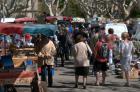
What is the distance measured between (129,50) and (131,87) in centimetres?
111

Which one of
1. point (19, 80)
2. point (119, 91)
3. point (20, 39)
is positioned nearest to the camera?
point (19, 80)

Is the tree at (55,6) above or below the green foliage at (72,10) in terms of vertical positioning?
below

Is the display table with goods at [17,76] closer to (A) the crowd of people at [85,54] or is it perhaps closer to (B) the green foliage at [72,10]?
(A) the crowd of people at [85,54]

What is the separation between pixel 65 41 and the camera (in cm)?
2659

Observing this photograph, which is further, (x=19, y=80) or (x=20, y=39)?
(x=20, y=39)

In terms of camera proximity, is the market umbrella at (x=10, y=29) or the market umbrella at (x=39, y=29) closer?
the market umbrella at (x=10, y=29)

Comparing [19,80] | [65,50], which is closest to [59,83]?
[19,80]

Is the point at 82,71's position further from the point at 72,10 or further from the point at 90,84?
the point at 72,10

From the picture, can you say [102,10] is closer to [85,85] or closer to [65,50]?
[65,50]

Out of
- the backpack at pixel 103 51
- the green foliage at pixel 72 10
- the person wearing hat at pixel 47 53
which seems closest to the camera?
the person wearing hat at pixel 47 53

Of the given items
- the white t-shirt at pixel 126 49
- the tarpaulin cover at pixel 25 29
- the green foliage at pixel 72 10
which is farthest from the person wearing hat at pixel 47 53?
the green foliage at pixel 72 10

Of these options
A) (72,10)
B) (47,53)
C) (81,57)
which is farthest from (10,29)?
(72,10)

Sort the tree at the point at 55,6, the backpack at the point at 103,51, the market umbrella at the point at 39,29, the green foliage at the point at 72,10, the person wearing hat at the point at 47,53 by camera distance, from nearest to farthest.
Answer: the market umbrella at the point at 39,29, the person wearing hat at the point at 47,53, the backpack at the point at 103,51, the tree at the point at 55,6, the green foliage at the point at 72,10

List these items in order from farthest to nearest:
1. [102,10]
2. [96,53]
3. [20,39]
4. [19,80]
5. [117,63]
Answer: [102,10] → [20,39] → [117,63] → [96,53] → [19,80]
